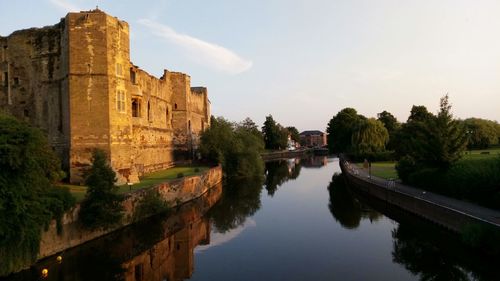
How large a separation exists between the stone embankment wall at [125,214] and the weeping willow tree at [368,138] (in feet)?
83.5

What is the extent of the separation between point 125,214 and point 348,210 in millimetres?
12922

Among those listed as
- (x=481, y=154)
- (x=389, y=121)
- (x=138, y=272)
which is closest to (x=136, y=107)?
(x=138, y=272)

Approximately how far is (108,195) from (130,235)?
2.32m

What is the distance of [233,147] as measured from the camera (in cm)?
4291

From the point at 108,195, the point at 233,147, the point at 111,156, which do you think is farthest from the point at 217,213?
the point at 233,147

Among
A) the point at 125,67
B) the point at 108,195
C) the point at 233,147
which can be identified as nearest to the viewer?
the point at 108,195

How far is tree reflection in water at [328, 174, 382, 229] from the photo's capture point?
21.8 metres

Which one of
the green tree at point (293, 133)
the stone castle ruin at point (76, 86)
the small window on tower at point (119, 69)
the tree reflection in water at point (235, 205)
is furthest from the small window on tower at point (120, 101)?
the green tree at point (293, 133)

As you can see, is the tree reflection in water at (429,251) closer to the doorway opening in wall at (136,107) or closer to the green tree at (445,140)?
the green tree at (445,140)

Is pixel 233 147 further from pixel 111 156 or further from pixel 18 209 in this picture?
pixel 18 209

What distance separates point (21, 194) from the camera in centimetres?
1248

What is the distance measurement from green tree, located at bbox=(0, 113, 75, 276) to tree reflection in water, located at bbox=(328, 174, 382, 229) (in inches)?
539

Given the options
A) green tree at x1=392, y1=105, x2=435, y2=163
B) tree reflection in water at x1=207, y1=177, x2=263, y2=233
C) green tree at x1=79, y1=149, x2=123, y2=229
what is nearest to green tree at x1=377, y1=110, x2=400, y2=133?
green tree at x1=392, y1=105, x2=435, y2=163

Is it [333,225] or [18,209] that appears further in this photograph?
[333,225]
